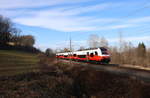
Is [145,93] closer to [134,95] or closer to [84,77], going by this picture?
[134,95]

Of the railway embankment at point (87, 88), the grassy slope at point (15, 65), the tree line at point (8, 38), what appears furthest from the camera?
the tree line at point (8, 38)

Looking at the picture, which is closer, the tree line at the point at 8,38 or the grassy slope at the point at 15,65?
the grassy slope at the point at 15,65

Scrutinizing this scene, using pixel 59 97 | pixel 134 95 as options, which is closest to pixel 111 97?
pixel 134 95

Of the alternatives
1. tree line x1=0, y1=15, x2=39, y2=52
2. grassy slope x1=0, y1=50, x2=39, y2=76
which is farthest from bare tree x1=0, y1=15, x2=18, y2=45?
grassy slope x1=0, y1=50, x2=39, y2=76

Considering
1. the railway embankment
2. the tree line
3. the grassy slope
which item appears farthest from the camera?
the tree line

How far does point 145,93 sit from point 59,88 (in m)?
8.22

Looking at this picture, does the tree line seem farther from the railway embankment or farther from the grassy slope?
the railway embankment

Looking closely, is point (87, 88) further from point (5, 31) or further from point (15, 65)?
point (5, 31)

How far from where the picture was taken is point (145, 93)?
9.54 metres

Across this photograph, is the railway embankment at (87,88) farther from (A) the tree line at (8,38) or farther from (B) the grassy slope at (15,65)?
(A) the tree line at (8,38)

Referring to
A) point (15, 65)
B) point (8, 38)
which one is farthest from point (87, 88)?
point (8, 38)

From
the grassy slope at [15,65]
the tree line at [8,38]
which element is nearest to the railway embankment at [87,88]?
the grassy slope at [15,65]

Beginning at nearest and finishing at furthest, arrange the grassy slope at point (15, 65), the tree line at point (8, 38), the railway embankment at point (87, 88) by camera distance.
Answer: the railway embankment at point (87, 88) → the grassy slope at point (15, 65) → the tree line at point (8, 38)

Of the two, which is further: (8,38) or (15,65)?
(8,38)
